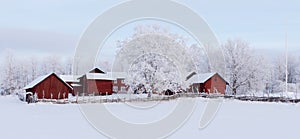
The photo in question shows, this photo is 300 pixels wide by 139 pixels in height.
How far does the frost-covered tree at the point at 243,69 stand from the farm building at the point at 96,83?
1694 cm

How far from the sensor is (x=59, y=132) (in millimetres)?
10477

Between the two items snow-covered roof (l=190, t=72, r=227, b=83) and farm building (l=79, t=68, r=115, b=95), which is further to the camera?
farm building (l=79, t=68, r=115, b=95)

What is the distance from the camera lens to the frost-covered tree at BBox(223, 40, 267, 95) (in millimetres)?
44875

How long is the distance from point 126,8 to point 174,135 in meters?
4.86

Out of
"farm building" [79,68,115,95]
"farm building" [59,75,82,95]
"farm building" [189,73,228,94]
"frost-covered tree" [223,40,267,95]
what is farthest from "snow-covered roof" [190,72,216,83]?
"farm building" [59,75,82,95]

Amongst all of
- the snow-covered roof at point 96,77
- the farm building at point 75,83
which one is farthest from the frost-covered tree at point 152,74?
the farm building at point 75,83

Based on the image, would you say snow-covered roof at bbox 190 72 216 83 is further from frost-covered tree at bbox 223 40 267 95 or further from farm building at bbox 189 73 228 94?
frost-covered tree at bbox 223 40 267 95

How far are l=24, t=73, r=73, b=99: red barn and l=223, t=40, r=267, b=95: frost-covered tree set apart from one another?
23.2m

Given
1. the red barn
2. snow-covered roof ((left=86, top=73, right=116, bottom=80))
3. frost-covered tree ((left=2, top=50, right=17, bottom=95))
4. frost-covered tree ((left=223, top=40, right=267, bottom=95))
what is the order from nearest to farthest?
the red barn, snow-covered roof ((left=86, top=73, right=116, bottom=80)), frost-covered tree ((left=223, top=40, right=267, bottom=95)), frost-covered tree ((left=2, top=50, right=17, bottom=95))

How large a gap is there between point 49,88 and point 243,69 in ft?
86.1

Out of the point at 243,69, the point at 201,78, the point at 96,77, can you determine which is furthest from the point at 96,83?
the point at 243,69

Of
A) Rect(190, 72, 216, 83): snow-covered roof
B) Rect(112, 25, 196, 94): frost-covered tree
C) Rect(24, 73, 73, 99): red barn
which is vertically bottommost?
Rect(24, 73, 73, 99): red barn

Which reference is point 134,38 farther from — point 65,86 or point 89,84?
point 89,84

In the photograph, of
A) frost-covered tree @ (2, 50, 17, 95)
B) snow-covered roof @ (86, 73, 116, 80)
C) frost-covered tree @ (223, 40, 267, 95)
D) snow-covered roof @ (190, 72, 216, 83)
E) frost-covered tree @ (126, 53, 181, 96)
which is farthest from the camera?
frost-covered tree @ (2, 50, 17, 95)
